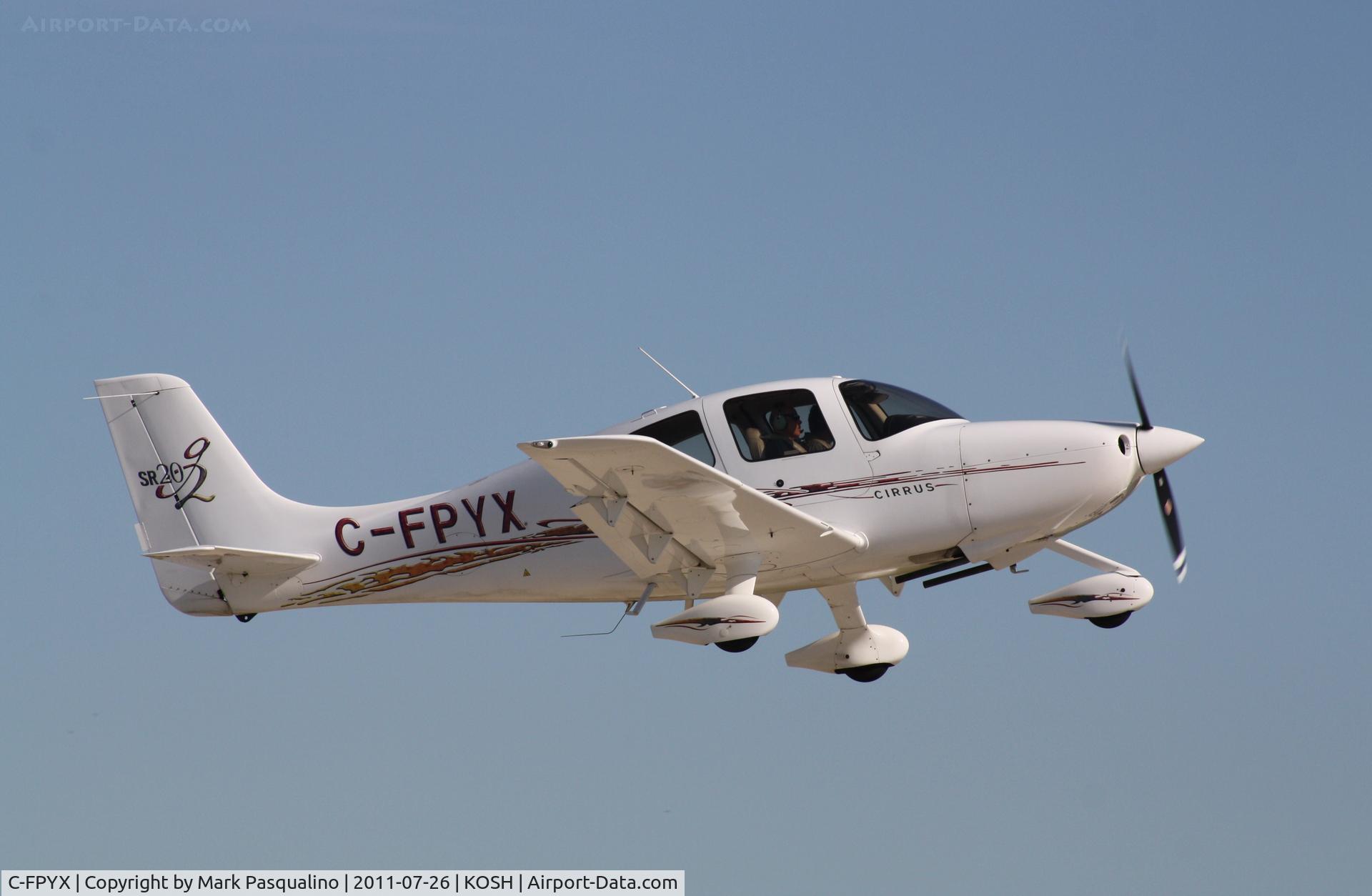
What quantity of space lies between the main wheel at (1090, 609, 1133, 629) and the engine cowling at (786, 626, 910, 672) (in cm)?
218

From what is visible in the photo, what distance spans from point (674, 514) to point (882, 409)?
2038 millimetres

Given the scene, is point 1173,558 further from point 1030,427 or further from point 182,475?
point 182,475

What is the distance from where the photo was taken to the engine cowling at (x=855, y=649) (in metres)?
15.5

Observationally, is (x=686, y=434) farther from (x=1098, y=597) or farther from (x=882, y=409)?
(x=1098, y=597)

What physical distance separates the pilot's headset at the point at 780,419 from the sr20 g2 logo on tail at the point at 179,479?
5851 millimetres

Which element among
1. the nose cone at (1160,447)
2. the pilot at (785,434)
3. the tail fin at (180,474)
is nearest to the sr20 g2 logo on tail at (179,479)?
the tail fin at (180,474)

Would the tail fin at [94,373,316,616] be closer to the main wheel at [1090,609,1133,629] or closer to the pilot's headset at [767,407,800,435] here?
the pilot's headset at [767,407,800,435]

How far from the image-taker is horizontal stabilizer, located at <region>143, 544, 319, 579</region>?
49.0 ft

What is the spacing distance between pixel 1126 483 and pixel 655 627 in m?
4.07

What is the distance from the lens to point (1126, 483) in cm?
1354

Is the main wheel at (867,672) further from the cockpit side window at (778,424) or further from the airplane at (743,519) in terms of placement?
the cockpit side window at (778,424)

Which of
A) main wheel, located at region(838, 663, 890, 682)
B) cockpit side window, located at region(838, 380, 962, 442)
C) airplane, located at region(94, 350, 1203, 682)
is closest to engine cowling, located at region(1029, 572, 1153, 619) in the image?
airplane, located at region(94, 350, 1203, 682)

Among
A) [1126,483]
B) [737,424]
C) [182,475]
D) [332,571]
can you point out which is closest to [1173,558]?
[1126,483]

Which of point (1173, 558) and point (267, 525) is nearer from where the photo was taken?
point (1173, 558)
